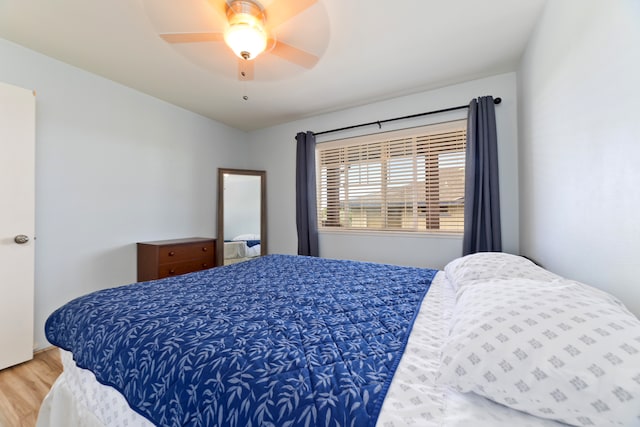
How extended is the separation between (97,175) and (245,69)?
1.78m

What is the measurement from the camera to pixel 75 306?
1.29m

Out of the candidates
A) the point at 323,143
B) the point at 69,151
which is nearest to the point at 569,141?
the point at 323,143

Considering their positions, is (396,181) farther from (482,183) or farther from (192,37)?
(192,37)

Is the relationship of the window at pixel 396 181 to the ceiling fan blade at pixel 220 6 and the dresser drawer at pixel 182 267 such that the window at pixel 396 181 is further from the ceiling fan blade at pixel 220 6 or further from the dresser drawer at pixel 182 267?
the ceiling fan blade at pixel 220 6

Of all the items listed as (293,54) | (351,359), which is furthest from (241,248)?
(351,359)

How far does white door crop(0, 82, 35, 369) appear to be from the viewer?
6.47 feet

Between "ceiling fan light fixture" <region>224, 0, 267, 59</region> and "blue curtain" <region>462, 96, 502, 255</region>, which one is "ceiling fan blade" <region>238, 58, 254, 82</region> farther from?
"blue curtain" <region>462, 96, 502, 255</region>

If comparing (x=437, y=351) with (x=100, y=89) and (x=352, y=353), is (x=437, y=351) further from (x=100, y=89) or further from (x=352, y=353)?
(x=100, y=89)

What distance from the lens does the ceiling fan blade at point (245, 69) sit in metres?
2.10

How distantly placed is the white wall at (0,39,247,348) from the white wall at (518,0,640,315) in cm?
356

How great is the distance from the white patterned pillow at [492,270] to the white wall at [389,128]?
1.21 meters

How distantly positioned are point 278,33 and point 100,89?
6.52ft

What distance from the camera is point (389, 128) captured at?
123 inches

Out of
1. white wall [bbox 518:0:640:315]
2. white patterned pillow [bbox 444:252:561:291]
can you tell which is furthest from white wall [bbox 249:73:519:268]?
white patterned pillow [bbox 444:252:561:291]
